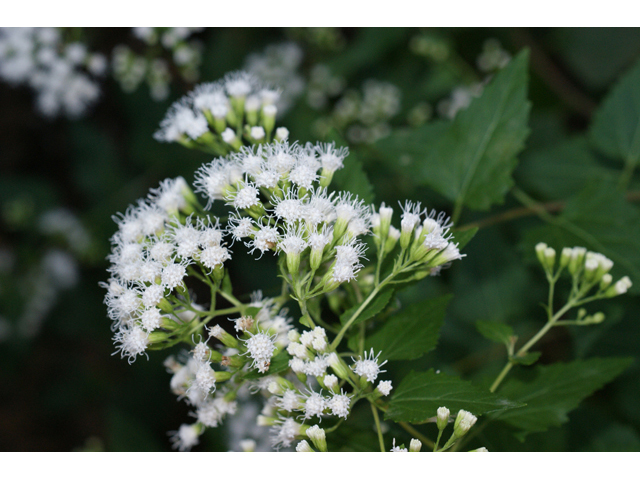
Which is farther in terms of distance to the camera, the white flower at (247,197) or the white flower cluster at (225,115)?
the white flower cluster at (225,115)

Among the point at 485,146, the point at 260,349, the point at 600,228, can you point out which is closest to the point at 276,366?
the point at 260,349

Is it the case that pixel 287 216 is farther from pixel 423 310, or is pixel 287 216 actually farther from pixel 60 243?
pixel 60 243

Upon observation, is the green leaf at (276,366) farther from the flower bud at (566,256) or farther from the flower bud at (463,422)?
the flower bud at (566,256)

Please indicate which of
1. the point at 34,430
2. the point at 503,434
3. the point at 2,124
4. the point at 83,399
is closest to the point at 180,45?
the point at 503,434

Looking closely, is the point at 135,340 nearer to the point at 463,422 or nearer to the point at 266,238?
the point at 266,238

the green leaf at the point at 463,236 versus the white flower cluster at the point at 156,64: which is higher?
the white flower cluster at the point at 156,64

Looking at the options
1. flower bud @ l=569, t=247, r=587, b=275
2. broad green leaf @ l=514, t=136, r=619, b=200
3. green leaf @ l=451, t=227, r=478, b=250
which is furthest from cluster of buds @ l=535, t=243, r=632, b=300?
broad green leaf @ l=514, t=136, r=619, b=200

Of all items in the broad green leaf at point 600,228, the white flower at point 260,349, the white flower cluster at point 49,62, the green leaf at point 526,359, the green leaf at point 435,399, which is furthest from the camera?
Answer: the white flower cluster at point 49,62

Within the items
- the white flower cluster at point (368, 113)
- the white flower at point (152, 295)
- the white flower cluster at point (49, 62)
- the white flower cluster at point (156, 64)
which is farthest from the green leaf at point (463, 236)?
the white flower cluster at point (49, 62)
